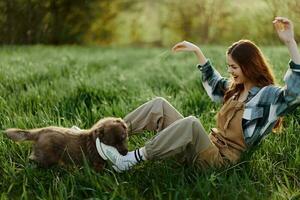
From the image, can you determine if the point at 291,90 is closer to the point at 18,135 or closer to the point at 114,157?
the point at 114,157

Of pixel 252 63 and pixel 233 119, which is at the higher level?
pixel 252 63

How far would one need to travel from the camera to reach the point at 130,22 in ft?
70.7

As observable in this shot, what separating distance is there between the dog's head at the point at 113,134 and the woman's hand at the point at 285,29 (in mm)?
1133

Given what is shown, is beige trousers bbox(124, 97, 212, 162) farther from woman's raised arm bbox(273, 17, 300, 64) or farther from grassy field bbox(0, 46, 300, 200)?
woman's raised arm bbox(273, 17, 300, 64)

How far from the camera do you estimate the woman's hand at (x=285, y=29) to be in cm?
340

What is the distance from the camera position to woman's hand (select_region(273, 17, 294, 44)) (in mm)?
3402

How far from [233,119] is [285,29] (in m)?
0.68

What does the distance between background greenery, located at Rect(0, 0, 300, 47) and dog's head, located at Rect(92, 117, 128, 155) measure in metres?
13.4

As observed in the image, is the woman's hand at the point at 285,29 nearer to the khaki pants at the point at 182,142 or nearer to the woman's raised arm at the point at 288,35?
the woman's raised arm at the point at 288,35

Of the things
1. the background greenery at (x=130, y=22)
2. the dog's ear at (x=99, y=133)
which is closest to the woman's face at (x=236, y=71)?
the dog's ear at (x=99, y=133)

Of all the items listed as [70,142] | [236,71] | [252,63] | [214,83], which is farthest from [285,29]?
[70,142]

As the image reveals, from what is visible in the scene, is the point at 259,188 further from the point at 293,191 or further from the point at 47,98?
the point at 47,98

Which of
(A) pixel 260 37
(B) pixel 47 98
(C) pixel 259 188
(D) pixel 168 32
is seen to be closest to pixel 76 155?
(C) pixel 259 188

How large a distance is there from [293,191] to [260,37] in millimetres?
14314
